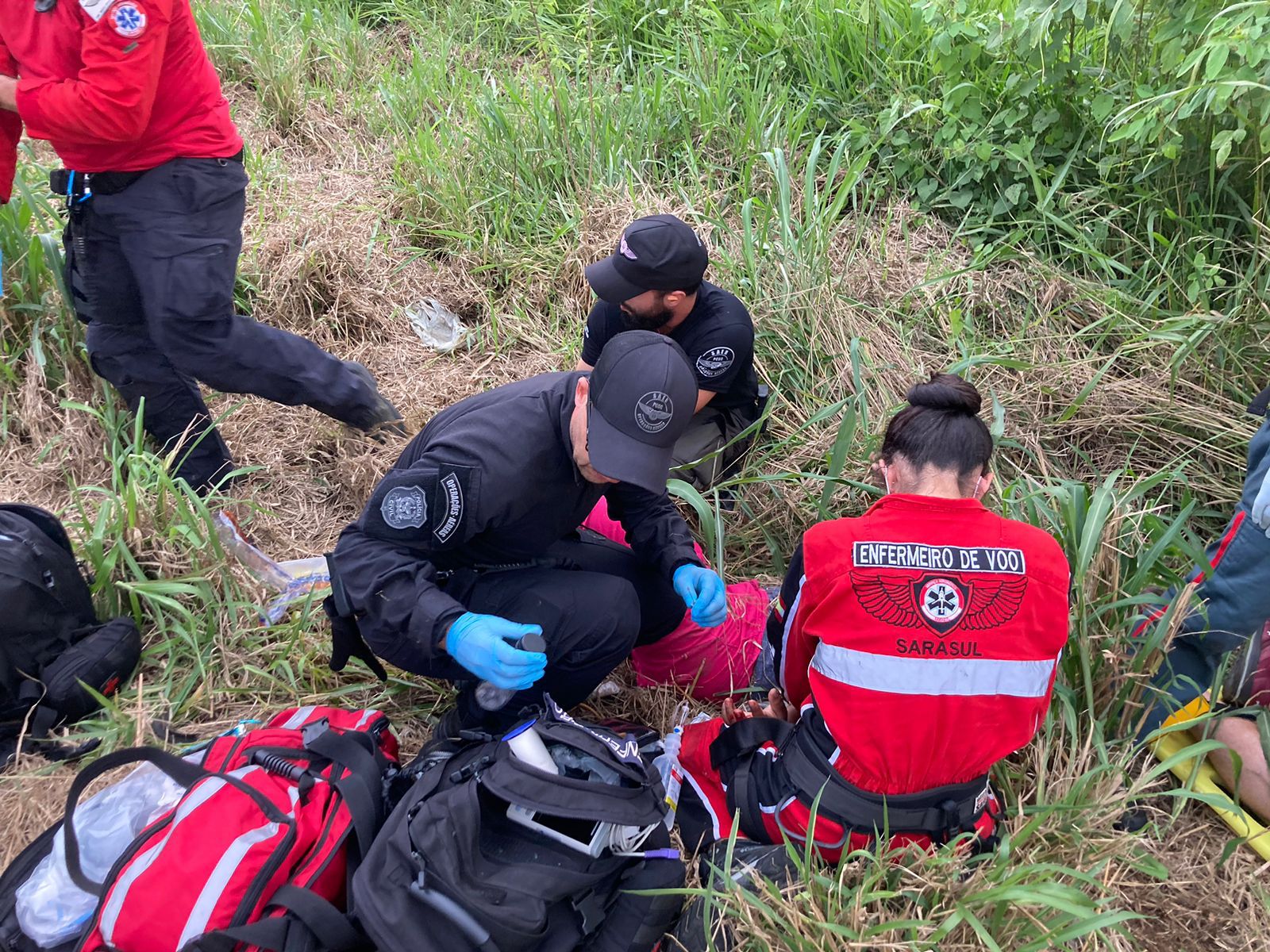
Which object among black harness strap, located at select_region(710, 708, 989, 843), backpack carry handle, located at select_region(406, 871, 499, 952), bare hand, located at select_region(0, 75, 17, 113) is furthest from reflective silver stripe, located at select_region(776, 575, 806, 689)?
bare hand, located at select_region(0, 75, 17, 113)

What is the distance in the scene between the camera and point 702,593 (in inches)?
87.0

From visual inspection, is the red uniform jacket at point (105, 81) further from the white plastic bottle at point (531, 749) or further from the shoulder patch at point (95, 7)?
the white plastic bottle at point (531, 749)

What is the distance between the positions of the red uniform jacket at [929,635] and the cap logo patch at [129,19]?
2213mm

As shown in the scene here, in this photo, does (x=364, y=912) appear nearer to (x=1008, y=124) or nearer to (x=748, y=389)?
(x=748, y=389)

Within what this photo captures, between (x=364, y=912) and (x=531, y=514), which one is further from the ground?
(x=531, y=514)

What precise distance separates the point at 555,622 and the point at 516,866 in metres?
0.64

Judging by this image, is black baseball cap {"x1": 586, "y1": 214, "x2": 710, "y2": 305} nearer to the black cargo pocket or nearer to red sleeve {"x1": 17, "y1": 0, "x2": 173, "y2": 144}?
the black cargo pocket

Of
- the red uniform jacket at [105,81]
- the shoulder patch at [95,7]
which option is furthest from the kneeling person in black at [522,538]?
the shoulder patch at [95,7]

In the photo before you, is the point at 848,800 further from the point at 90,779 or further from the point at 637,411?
the point at 90,779

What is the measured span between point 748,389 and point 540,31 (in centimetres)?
291

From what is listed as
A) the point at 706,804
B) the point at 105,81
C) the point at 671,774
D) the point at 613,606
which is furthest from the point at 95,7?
the point at 706,804

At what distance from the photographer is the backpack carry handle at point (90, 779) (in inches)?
65.5

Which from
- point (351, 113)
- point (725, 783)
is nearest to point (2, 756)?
point (725, 783)

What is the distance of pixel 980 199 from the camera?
12.0 feet
